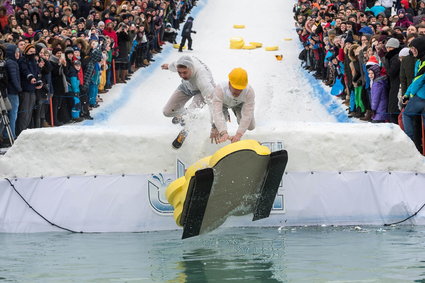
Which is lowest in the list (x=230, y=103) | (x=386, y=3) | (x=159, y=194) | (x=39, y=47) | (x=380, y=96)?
(x=386, y=3)

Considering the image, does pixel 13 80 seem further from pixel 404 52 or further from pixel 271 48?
pixel 271 48

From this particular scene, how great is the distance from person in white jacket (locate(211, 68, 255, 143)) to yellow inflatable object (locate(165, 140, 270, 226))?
631 mm

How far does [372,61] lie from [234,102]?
6524mm

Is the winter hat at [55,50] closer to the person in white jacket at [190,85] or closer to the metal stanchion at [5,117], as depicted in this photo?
the metal stanchion at [5,117]

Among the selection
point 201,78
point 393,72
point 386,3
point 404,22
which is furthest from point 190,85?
point 386,3

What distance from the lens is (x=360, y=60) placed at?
18469 mm

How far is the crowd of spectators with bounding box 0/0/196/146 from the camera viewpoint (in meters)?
16.3

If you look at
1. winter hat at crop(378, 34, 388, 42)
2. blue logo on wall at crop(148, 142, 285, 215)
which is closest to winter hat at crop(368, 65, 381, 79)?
winter hat at crop(378, 34, 388, 42)

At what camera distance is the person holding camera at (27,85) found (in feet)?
53.3

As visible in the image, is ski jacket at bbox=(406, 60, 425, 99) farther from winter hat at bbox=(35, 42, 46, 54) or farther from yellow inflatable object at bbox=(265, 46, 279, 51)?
yellow inflatable object at bbox=(265, 46, 279, 51)

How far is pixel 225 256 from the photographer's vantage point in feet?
31.1

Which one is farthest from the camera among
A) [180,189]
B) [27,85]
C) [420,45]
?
[27,85]

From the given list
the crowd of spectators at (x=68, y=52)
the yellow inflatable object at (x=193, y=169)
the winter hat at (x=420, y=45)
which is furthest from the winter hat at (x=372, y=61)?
the yellow inflatable object at (x=193, y=169)

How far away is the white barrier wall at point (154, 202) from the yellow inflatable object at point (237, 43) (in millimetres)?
20644
